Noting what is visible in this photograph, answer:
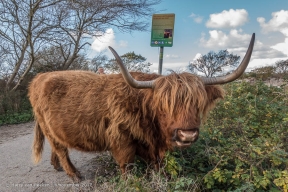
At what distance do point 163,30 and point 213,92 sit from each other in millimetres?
3177

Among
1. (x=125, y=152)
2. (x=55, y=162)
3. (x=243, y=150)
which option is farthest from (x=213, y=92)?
(x=55, y=162)

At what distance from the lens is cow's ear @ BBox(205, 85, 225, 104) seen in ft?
8.93

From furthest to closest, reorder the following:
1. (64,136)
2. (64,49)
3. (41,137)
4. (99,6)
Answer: (64,49), (99,6), (41,137), (64,136)

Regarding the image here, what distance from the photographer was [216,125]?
3572mm

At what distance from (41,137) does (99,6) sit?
7.00 m

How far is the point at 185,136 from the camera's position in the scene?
2.16m

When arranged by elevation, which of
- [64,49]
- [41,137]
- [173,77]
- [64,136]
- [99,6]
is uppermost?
[99,6]

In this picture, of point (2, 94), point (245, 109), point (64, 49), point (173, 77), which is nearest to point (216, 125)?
point (245, 109)

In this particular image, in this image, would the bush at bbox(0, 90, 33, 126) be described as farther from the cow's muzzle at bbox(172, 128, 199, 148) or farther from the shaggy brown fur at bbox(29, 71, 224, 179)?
the cow's muzzle at bbox(172, 128, 199, 148)

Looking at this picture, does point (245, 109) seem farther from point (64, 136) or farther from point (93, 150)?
point (64, 136)

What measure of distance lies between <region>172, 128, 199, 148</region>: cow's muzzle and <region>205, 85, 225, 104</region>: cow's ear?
2.16ft

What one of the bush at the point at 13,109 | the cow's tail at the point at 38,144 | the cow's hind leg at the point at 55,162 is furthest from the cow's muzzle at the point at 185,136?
the bush at the point at 13,109

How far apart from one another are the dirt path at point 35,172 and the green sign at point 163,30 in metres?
2.96

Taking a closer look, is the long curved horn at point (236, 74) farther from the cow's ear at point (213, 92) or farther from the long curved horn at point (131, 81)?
the long curved horn at point (131, 81)
